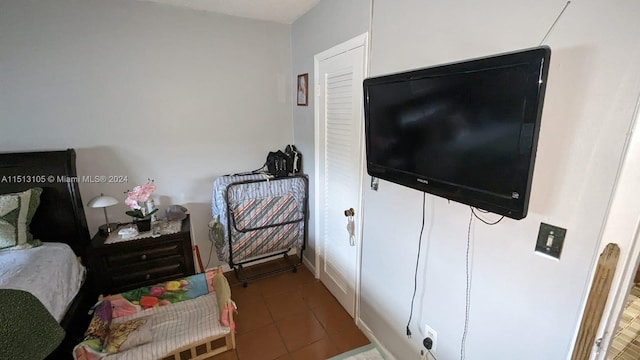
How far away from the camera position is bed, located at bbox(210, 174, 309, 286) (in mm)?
2322

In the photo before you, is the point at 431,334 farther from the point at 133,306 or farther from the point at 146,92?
the point at 146,92

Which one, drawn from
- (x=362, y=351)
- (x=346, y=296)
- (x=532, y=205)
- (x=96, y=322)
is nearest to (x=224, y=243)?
(x=96, y=322)

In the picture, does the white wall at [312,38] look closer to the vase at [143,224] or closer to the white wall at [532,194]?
the white wall at [532,194]

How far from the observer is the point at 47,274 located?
1622 mm

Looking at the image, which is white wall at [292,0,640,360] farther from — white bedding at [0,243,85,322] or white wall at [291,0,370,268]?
white bedding at [0,243,85,322]

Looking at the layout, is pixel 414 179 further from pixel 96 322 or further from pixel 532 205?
pixel 96 322

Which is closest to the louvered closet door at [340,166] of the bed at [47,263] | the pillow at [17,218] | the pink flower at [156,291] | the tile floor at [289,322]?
the tile floor at [289,322]

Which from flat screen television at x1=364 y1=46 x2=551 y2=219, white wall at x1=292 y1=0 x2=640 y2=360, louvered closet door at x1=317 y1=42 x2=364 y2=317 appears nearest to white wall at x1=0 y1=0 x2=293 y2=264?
louvered closet door at x1=317 y1=42 x2=364 y2=317

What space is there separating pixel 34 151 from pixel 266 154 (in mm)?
1762

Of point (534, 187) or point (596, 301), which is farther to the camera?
point (534, 187)

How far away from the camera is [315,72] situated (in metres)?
2.25

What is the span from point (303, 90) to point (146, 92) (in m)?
1.33

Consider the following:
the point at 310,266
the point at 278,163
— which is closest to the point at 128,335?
the point at 310,266

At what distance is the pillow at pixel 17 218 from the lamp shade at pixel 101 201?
0.96 feet
